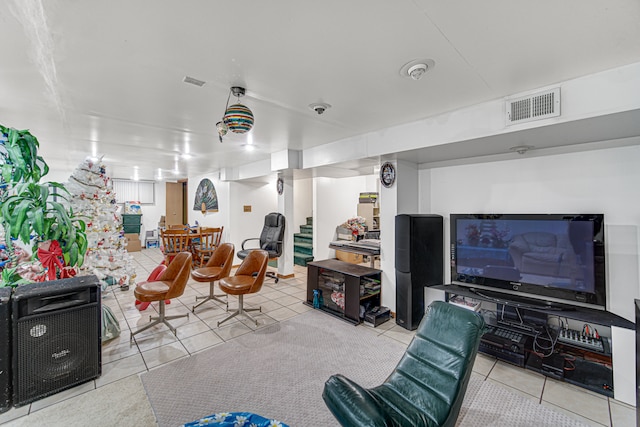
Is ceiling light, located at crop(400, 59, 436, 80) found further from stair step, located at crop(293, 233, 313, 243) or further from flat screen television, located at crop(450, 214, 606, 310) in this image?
stair step, located at crop(293, 233, 313, 243)

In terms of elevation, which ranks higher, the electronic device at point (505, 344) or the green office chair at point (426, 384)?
the green office chair at point (426, 384)

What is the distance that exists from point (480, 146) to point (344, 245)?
246cm

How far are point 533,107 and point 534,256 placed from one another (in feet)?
4.63

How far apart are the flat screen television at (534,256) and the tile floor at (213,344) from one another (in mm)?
699

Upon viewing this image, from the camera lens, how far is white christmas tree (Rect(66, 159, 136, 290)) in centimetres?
399

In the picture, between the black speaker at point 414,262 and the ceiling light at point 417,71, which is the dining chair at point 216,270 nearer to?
the black speaker at point 414,262

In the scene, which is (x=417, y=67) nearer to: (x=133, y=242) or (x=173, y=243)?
(x=173, y=243)

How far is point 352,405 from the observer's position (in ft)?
4.39

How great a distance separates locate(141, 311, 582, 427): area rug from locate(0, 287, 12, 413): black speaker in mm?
851

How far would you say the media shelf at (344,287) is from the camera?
360 centimetres

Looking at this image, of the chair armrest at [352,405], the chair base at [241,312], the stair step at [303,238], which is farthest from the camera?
the stair step at [303,238]

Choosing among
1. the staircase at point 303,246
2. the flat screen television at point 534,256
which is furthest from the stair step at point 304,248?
the flat screen television at point 534,256

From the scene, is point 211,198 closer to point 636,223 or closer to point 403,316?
point 403,316

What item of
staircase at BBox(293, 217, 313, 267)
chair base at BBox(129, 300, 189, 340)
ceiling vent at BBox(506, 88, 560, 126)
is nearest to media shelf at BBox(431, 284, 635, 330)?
ceiling vent at BBox(506, 88, 560, 126)
